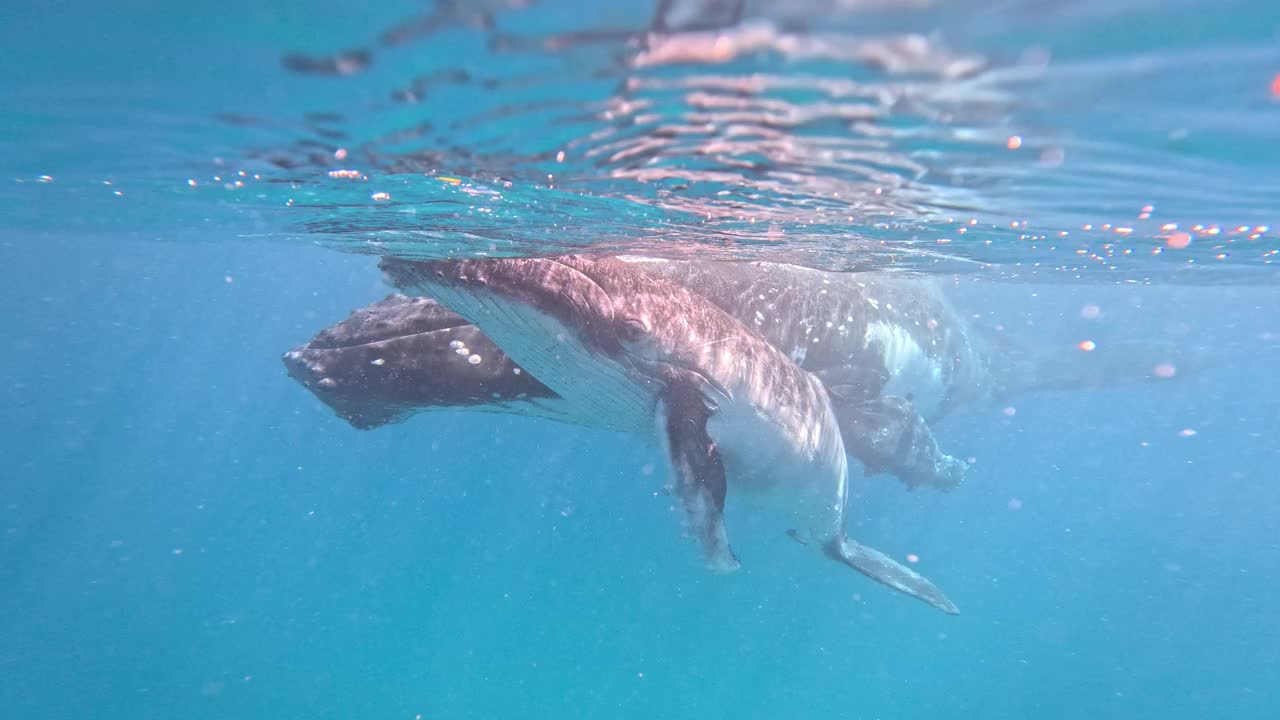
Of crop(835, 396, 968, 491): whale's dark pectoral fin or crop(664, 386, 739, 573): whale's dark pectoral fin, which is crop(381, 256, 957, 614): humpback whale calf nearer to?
crop(664, 386, 739, 573): whale's dark pectoral fin

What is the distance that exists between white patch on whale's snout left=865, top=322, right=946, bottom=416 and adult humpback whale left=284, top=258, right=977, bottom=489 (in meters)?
0.04

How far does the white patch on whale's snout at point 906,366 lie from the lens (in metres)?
14.7

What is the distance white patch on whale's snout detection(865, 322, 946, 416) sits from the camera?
14680mm

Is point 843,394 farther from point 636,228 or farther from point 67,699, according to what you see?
point 67,699

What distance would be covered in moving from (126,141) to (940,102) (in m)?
8.87

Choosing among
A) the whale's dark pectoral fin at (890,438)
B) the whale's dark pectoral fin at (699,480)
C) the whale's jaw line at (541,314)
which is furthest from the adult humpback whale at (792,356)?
the whale's dark pectoral fin at (699,480)

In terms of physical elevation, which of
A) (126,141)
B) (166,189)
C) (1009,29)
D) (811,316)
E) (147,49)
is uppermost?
(1009,29)

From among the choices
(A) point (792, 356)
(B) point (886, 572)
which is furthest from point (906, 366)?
(B) point (886, 572)

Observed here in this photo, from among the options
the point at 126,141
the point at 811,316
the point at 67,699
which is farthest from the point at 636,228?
the point at 67,699

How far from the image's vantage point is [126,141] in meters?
8.05

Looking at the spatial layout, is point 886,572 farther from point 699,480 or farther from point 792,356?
point 699,480

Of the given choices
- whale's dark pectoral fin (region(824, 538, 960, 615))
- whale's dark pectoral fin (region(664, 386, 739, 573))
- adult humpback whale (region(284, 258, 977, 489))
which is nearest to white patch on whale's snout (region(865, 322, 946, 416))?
adult humpback whale (region(284, 258, 977, 489))

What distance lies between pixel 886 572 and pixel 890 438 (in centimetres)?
318

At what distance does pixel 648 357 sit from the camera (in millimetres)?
7371
